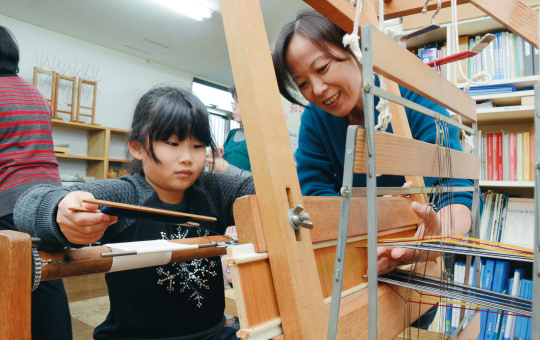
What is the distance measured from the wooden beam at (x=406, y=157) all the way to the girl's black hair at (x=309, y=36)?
33 cm

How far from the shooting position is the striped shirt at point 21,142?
1259 mm

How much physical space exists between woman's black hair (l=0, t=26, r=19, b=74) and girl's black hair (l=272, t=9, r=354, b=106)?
98cm

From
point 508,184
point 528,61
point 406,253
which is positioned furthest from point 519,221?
point 406,253

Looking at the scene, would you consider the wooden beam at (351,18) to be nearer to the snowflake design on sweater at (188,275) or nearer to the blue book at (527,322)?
the snowflake design on sweater at (188,275)

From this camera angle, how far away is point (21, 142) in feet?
4.24

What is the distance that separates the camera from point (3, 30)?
1.33 metres

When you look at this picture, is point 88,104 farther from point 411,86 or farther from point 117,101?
point 411,86

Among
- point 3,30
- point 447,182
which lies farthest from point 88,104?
point 447,182

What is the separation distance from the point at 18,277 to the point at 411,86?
23.1 inches

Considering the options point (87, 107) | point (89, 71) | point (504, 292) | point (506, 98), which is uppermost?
point (89, 71)

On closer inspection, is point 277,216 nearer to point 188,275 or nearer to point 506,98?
point 188,275

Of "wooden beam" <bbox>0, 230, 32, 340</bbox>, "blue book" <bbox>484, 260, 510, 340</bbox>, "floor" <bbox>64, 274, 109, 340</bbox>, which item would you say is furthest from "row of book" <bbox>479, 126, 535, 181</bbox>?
"floor" <bbox>64, 274, 109, 340</bbox>

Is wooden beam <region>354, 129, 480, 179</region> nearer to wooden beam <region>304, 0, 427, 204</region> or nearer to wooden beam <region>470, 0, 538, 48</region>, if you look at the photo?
wooden beam <region>304, 0, 427, 204</region>

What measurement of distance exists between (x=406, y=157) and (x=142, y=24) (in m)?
4.99
